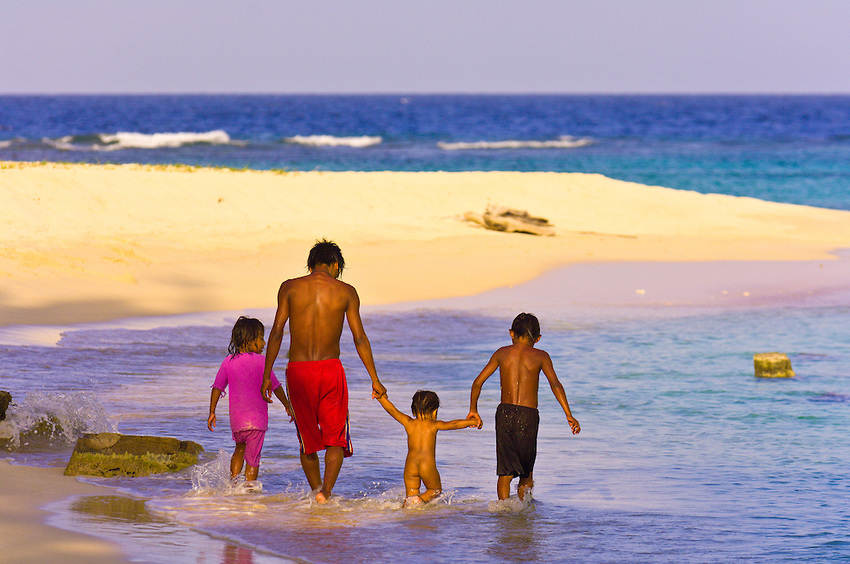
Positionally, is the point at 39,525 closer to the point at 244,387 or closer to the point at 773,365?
the point at 244,387

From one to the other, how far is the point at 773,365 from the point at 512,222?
10478 mm

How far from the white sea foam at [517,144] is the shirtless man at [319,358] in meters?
43.6

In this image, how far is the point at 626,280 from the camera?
16250 millimetres

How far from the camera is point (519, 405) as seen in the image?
21.0 ft

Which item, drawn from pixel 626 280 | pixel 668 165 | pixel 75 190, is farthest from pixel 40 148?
pixel 626 280

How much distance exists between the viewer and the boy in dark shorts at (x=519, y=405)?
248 inches

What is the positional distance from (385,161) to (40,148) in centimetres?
1500

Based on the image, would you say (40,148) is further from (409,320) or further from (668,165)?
(409,320)

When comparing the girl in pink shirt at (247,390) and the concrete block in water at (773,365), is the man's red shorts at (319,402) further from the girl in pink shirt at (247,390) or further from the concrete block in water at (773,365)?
the concrete block in water at (773,365)

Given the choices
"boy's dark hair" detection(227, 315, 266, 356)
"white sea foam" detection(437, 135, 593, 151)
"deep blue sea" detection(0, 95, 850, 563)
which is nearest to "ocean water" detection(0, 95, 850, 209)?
"white sea foam" detection(437, 135, 593, 151)

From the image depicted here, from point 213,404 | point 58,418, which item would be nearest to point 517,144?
point 58,418

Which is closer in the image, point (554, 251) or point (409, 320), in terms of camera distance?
point (409, 320)

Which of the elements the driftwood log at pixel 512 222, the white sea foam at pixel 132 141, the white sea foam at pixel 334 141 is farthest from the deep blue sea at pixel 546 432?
the white sea foam at pixel 334 141

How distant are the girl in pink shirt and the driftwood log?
552 inches
